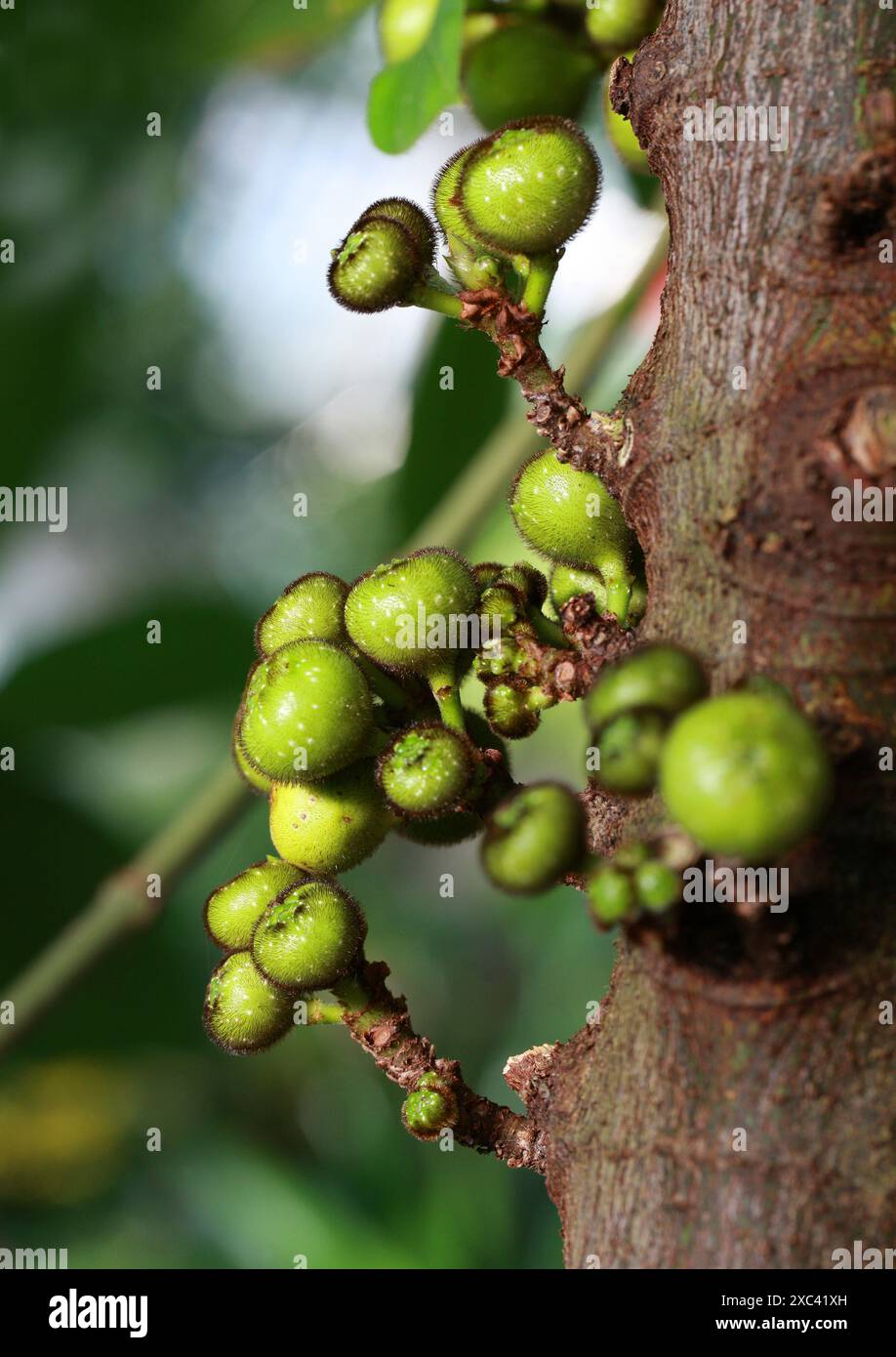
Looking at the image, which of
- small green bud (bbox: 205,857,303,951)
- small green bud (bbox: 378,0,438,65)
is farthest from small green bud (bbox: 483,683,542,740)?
small green bud (bbox: 378,0,438,65)

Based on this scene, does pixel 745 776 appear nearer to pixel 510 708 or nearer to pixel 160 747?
pixel 510 708

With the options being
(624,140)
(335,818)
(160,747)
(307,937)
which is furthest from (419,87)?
(160,747)

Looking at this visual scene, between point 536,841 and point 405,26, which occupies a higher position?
point 405,26

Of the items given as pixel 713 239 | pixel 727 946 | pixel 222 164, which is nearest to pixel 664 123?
pixel 713 239

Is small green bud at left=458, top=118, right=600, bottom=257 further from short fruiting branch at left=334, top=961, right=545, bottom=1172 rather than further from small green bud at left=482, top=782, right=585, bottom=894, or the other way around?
short fruiting branch at left=334, top=961, right=545, bottom=1172

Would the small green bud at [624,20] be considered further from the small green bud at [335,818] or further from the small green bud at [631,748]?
the small green bud at [631,748]
